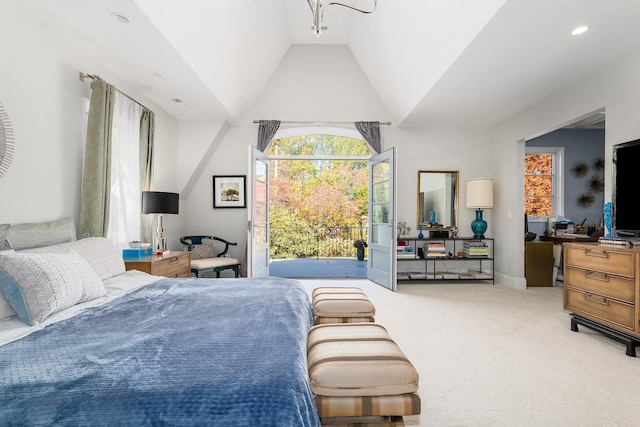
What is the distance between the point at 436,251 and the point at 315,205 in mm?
5365

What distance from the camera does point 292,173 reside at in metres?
10.3

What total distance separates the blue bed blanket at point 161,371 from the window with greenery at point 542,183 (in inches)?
236

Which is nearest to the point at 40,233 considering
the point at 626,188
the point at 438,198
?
the point at 626,188

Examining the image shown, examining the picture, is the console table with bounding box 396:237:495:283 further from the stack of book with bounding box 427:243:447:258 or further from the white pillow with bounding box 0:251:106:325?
the white pillow with bounding box 0:251:106:325

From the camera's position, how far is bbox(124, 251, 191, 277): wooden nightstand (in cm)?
315

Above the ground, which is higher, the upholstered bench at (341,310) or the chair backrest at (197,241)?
the chair backrest at (197,241)

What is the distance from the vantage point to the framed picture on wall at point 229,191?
5.31m

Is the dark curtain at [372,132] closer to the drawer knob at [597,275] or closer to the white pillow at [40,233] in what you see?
the drawer knob at [597,275]

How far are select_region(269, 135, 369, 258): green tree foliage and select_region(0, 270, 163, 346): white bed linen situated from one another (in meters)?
6.94

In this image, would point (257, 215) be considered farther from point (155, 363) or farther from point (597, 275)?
point (597, 275)

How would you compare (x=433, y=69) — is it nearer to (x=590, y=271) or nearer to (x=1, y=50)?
(x=590, y=271)

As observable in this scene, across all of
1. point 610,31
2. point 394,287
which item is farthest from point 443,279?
point 610,31

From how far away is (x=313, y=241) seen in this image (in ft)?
32.3

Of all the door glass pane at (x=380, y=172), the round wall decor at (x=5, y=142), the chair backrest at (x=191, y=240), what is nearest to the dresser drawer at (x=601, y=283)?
the door glass pane at (x=380, y=172)
